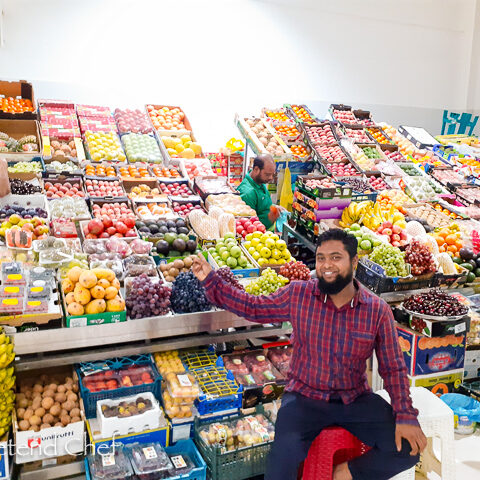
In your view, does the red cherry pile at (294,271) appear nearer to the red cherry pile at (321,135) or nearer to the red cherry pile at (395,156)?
the red cherry pile at (321,135)

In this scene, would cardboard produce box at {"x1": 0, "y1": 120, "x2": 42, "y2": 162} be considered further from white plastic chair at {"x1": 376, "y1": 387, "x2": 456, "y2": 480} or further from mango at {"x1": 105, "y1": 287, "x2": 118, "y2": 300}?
white plastic chair at {"x1": 376, "y1": 387, "x2": 456, "y2": 480}

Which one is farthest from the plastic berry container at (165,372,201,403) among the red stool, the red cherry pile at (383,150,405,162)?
the red cherry pile at (383,150,405,162)

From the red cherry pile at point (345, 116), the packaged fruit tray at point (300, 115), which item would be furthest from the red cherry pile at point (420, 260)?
the red cherry pile at point (345, 116)

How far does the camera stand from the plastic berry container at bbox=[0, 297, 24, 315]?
3269 millimetres

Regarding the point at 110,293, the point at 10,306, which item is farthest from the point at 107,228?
the point at 10,306

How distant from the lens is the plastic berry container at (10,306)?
10.7 feet

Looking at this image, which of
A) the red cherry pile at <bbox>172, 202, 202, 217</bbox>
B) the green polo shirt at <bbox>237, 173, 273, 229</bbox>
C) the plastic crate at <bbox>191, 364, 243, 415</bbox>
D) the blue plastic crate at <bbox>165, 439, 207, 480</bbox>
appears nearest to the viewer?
the blue plastic crate at <bbox>165, 439, 207, 480</bbox>

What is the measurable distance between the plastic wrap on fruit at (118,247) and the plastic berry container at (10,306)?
3.46 ft

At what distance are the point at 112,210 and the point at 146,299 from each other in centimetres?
179

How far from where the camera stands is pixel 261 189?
233 inches

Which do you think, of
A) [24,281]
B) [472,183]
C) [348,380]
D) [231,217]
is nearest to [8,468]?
[24,281]

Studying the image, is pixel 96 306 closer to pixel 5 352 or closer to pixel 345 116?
pixel 5 352

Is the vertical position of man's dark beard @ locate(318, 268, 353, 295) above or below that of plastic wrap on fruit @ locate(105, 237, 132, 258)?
above

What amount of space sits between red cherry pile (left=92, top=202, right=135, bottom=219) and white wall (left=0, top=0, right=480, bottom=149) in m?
4.49
